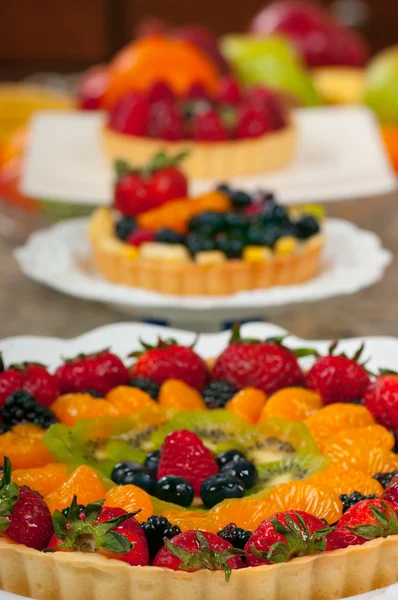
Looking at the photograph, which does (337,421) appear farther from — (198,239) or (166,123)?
(166,123)

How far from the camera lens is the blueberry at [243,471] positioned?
135cm

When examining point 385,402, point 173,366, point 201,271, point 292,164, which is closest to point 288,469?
point 385,402

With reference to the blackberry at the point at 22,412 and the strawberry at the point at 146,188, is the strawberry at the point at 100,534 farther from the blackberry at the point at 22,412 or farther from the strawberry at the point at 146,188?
the strawberry at the point at 146,188

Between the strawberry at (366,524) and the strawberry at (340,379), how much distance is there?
1.20ft

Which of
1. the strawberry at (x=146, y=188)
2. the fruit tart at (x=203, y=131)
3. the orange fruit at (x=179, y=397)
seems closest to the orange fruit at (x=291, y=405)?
the orange fruit at (x=179, y=397)

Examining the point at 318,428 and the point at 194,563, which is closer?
the point at 194,563

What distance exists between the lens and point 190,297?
2.03 m

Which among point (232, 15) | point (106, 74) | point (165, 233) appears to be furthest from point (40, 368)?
point (232, 15)

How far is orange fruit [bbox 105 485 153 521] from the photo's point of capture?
120 cm

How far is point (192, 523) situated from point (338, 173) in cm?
160

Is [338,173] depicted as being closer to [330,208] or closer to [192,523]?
[330,208]

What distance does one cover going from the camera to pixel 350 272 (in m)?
2.15

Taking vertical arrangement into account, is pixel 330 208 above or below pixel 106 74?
below

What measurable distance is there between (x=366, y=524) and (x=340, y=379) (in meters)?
0.41
